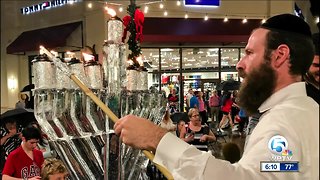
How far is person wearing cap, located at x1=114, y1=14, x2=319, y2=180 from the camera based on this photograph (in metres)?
Result: 0.98

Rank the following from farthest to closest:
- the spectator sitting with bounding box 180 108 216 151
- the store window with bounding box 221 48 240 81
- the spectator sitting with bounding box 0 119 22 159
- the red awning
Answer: the store window with bounding box 221 48 240 81
the red awning
the spectator sitting with bounding box 180 108 216 151
the spectator sitting with bounding box 0 119 22 159

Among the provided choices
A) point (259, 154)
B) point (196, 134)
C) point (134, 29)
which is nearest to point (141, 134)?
point (259, 154)

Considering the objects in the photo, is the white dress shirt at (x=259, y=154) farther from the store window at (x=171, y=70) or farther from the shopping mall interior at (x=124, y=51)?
the store window at (x=171, y=70)

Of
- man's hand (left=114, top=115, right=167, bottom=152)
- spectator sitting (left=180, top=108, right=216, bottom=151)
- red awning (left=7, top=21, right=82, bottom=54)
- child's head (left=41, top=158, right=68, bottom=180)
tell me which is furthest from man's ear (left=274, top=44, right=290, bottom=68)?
red awning (left=7, top=21, right=82, bottom=54)

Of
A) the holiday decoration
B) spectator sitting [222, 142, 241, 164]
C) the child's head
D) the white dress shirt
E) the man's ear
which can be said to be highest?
the holiday decoration

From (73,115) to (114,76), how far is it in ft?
0.80

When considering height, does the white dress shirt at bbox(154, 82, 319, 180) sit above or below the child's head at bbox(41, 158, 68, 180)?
above

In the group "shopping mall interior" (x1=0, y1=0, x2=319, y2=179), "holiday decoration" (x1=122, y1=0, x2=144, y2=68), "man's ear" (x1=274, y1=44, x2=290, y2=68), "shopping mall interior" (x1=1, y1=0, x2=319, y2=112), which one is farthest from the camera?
"shopping mall interior" (x1=1, y1=0, x2=319, y2=112)

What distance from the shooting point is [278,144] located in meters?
1.02

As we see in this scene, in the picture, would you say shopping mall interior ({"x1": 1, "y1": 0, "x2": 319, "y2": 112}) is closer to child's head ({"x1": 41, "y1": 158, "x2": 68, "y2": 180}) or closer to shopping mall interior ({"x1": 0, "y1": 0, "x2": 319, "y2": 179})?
shopping mall interior ({"x1": 0, "y1": 0, "x2": 319, "y2": 179})

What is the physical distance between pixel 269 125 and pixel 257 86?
0.23 m

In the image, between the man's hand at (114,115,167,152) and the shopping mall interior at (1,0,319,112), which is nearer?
the man's hand at (114,115,167,152)

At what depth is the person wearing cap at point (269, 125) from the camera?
0.98 m

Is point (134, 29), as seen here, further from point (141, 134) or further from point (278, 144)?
point (278, 144)
